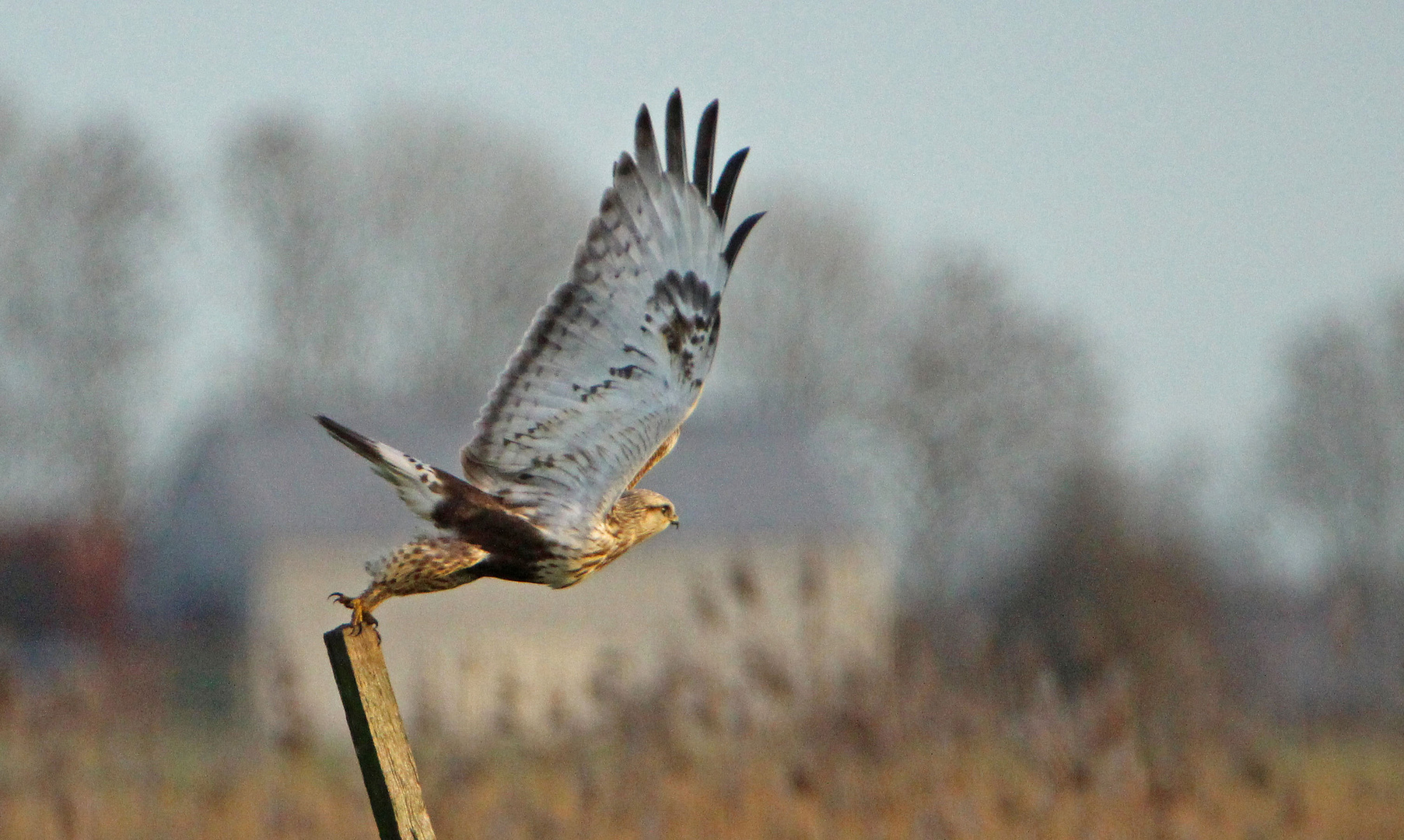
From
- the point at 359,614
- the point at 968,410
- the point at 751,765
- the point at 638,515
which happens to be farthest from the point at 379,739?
the point at 968,410

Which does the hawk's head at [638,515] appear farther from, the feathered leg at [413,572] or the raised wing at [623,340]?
the feathered leg at [413,572]

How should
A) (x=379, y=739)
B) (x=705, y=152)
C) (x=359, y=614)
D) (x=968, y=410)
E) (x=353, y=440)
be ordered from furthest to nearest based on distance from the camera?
(x=968, y=410) < (x=705, y=152) < (x=353, y=440) < (x=359, y=614) < (x=379, y=739)

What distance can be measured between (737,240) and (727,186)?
148 millimetres

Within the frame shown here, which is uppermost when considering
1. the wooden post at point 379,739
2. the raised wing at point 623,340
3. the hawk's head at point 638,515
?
the raised wing at point 623,340

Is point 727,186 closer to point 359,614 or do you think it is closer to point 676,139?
point 676,139

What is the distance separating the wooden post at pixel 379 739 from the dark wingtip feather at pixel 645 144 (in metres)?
1.53

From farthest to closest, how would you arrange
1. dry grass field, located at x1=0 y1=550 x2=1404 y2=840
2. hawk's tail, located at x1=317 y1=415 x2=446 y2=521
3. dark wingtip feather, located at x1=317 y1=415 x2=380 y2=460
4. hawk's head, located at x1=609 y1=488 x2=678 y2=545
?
dry grass field, located at x1=0 y1=550 x2=1404 y2=840 → hawk's head, located at x1=609 y1=488 x2=678 y2=545 → hawk's tail, located at x1=317 y1=415 x2=446 y2=521 → dark wingtip feather, located at x1=317 y1=415 x2=380 y2=460

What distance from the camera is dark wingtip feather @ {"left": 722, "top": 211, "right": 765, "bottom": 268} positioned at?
385 centimetres

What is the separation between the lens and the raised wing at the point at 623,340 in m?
3.77

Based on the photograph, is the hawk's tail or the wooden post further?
the hawk's tail

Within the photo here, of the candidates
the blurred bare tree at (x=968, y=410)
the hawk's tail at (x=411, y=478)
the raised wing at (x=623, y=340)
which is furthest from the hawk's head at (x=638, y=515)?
the blurred bare tree at (x=968, y=410)

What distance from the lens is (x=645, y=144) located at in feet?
12.6

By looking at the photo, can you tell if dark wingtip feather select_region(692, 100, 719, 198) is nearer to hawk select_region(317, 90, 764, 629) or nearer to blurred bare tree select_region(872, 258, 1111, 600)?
hawk select_region(317, 90, 764, 629)

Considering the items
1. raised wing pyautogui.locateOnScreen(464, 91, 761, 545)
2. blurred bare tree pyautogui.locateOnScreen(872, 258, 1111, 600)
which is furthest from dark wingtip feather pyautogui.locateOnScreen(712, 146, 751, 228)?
blurred bare tree pyautogui.locateOnScreen(872, 258, 1111, 600)
